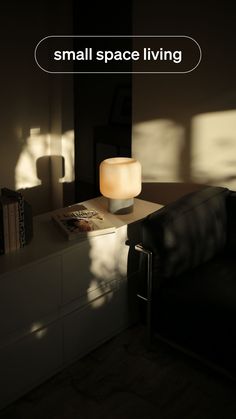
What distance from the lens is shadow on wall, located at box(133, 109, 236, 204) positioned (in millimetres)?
3154

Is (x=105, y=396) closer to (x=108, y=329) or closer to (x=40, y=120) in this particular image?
(x=108, y=329)

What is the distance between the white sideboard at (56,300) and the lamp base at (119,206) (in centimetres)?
4

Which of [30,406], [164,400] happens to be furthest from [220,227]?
[30,406]

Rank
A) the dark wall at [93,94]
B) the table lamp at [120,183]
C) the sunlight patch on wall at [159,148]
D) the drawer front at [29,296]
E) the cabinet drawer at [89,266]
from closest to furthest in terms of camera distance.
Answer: the drawer front at [29,296], the cabinet drawer at [89,266], the table lamp at [120,183], the sunlight patch on wall at [159,148], the dark wall at [93,94]

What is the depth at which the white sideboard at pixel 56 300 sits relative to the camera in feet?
7.58

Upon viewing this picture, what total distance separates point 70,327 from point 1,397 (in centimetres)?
47

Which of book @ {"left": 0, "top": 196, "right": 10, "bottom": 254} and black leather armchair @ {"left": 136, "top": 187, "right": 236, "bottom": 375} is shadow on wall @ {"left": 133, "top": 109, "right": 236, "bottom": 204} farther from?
book @ {"left": 0, "top": 196, "right": 10, "bottom": 254}

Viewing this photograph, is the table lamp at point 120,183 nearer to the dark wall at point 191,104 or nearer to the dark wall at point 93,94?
the dark wall at point 191,104

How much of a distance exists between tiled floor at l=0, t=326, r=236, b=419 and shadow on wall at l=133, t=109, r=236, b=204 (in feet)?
3.69

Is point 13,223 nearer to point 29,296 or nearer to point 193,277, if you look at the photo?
point 29,296

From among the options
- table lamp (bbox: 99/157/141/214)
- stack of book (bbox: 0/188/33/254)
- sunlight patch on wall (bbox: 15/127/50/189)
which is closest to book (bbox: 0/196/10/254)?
stack of book (bbox: 0/188/33/254)

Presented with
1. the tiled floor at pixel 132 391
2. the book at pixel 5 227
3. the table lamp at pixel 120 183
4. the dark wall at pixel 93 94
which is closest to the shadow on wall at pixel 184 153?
the dark wall at pixel 93 94

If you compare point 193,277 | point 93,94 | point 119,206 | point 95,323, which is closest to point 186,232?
point 193,277

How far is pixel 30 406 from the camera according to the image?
7.79 feet
